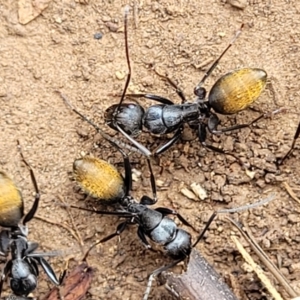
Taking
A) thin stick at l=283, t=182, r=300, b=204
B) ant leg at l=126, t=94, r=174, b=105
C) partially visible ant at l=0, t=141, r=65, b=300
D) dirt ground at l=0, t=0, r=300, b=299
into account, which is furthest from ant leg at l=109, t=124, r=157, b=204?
thin stick at l=283, t=182, r=300, b=204

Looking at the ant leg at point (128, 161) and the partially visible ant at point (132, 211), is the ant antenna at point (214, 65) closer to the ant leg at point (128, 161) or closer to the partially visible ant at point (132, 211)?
the ant leg at point (128, 161)

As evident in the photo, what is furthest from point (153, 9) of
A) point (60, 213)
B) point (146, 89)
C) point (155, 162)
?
point (60, 213)

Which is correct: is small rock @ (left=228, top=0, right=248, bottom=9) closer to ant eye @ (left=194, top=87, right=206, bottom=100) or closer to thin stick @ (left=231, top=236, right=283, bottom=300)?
ant eye @ (left=194, top=87, right=206, bottom=100)

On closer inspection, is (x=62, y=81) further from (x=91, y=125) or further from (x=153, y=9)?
(x=153, y=9)

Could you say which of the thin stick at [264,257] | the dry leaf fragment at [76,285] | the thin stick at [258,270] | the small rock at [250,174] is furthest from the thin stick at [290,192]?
the dry leaf fragment at [76,285]

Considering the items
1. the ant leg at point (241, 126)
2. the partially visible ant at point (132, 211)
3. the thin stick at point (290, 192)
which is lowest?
the partially visible ant at point (132, 211)

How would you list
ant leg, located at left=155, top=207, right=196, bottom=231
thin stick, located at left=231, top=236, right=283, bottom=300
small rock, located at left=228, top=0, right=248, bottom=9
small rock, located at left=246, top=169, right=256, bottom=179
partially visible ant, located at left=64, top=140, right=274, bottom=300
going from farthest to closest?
small rock, located at left=228, top=0, right=248, bottom=9 → small rock, located at left=246, top=169, right=256, bottom=179 → ant leg, located at left=155, top=207, right=196, bottom=231 → partially visible ant, located at left=64, top=140, right=274, bottom=300 → thin stick, located at left=231, top=236, right=283, bottom=300
